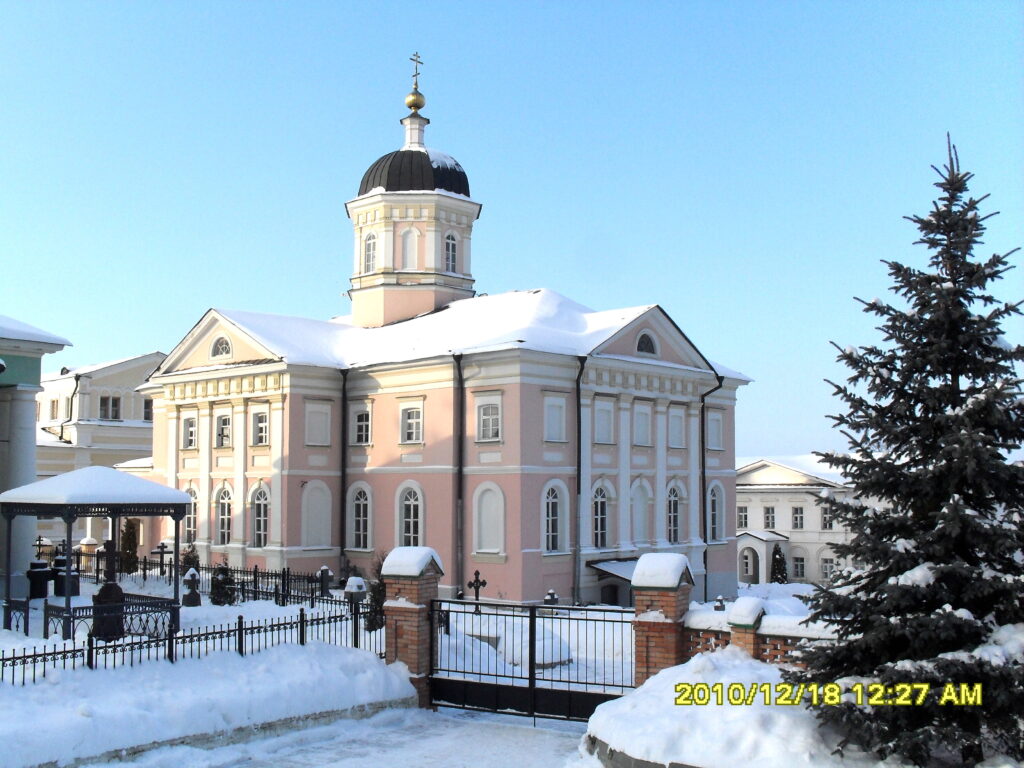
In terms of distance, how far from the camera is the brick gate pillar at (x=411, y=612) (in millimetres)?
15469

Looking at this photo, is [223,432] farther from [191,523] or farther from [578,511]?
[578,511]

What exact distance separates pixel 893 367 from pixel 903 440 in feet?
2.30

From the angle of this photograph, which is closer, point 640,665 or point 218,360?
point 640,665

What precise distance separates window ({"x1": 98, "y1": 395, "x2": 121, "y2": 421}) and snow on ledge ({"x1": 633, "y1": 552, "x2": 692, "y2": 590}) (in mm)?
38914

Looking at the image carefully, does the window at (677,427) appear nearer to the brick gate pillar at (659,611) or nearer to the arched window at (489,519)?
the arched window at (489,519)

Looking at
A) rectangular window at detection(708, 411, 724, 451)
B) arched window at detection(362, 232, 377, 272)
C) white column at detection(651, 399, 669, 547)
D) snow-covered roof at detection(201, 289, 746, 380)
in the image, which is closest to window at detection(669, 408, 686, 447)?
white column at detection(651, 399, 669, 547)

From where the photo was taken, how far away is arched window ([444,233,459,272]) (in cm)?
3544

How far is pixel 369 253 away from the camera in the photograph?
119ft

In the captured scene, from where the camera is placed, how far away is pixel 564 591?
27219 millimetres

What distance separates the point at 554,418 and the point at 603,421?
1.84 metres

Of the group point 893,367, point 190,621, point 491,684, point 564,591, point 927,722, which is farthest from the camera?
point 564,591

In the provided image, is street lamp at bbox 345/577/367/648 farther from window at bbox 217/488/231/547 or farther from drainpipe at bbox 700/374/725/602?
drainpipe at bbox 700/374/725/602

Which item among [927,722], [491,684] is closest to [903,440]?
[927,722]

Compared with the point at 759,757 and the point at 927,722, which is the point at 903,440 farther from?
the point at 759,757
